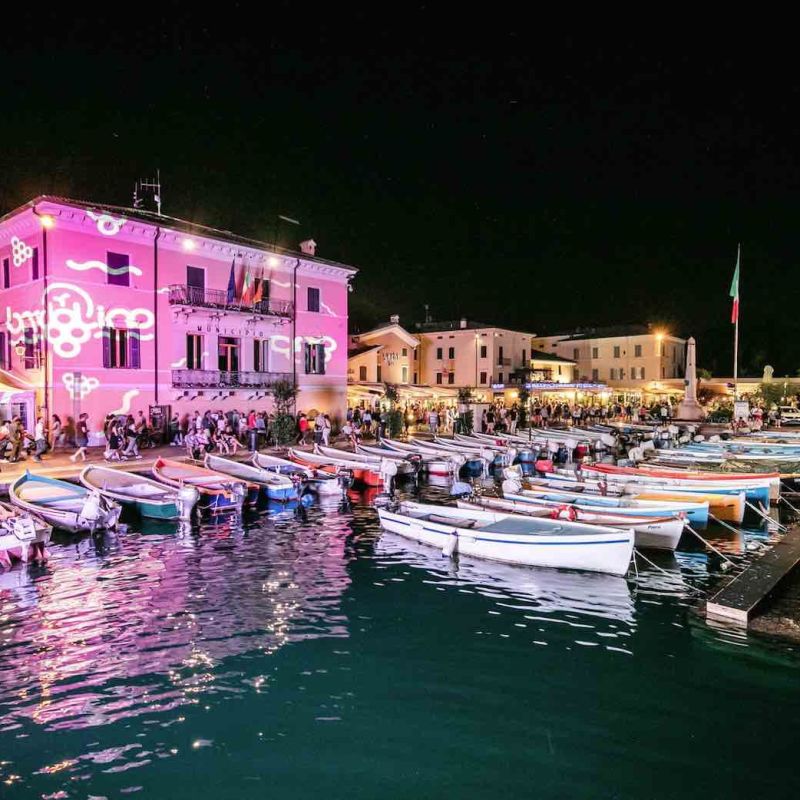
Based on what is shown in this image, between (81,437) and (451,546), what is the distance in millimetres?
16736

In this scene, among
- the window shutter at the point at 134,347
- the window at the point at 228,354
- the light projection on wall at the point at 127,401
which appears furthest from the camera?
the window at the point at 228,354

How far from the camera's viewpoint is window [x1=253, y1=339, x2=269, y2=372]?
33.6 meters

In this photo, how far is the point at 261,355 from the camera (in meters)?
33.8

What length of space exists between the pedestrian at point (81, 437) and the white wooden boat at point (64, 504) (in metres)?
4.14

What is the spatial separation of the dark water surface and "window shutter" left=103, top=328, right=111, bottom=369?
1530 centimetres

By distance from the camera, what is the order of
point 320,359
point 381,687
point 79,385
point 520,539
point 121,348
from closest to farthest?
1. point 381,687
2. point 520,539
3. point 79,385
4. point 121,348
5. point 320,359

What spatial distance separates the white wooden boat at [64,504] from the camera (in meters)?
16.6

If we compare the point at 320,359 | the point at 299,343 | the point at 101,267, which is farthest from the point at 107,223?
the point at 320,359

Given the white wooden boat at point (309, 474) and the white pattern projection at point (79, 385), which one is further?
the white pattern projection at point (79, 385)

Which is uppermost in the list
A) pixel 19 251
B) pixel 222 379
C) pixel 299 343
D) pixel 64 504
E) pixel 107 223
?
pixel 107 223

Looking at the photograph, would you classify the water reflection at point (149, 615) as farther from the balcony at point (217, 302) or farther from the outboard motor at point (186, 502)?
the balcony at point (217, 302)

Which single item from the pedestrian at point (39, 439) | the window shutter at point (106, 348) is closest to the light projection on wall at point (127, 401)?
the window shutter at point (106, 348)

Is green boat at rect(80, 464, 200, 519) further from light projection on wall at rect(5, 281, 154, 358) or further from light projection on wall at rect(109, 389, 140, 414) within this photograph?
light projection on wall at rect(5, 281, 154, 358)

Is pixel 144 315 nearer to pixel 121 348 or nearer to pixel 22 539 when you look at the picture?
pixel 121 348
